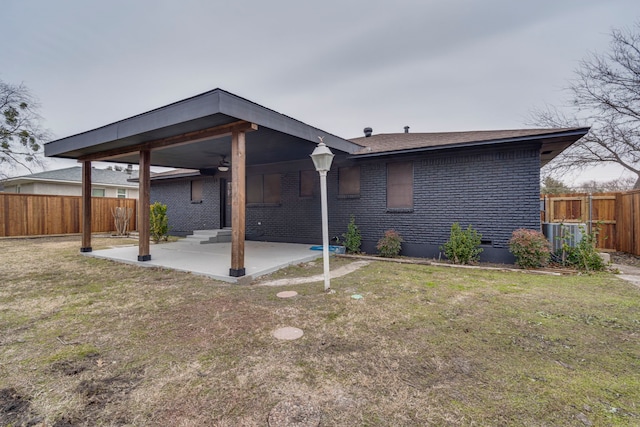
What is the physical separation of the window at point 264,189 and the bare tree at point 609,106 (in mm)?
13151

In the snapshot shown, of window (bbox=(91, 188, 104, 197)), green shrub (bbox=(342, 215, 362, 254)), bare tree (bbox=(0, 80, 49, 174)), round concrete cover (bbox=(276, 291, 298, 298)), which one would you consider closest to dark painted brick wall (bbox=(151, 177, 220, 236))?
green shrub (bbox=(342, 215, 362, 254))

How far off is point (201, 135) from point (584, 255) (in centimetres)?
823

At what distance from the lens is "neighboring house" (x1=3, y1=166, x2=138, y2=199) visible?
54.7 ft

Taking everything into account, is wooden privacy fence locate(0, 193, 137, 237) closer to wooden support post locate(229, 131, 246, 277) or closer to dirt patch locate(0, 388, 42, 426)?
wooden support post locate(229, 131, 246, 277)

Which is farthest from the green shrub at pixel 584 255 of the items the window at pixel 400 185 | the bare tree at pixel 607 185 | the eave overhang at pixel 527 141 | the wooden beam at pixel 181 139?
the bare tree at pixel 607 185

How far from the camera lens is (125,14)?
27.2ft

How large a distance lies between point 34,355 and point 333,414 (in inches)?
107

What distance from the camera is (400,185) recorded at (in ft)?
25.6

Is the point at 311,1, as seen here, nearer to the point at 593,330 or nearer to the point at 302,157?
the point at 302,157

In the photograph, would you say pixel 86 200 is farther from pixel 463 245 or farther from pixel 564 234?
pixel 564 234

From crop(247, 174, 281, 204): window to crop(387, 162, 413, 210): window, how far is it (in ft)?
13.0

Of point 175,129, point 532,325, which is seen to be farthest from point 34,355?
point 532,325

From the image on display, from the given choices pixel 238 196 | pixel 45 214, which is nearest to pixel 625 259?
pixel 238 196

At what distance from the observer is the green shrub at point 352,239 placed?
26.4 ft
